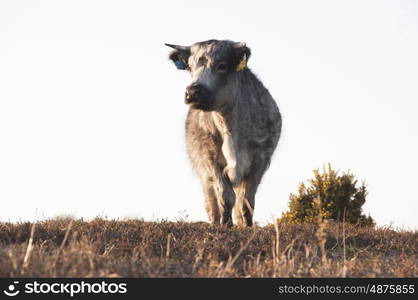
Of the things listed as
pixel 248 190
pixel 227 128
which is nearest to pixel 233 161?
pixel 227 128

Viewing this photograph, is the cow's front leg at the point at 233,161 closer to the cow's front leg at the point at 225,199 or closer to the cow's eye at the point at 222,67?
the cow's front leg at the point at 225,199

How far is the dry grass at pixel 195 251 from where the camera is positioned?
17.4ft

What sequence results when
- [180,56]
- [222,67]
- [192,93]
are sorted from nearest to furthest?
[192,93] < [222,67] < [180,56]

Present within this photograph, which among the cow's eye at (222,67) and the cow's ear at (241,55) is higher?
the cow's ear at (241,55)

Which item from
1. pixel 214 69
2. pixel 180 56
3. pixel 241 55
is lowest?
pixel 214 69

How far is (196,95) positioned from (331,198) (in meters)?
8.19

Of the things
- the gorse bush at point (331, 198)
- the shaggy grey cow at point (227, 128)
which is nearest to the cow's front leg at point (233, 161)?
the shaggy grey cow at point (227, 128)

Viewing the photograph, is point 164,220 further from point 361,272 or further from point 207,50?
point 361,272

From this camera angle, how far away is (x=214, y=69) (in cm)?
1094

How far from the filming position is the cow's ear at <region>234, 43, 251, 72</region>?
11.3 m

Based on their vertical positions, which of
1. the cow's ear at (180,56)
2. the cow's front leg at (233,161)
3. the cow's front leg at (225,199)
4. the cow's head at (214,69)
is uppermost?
the cow's ear at (180,56)

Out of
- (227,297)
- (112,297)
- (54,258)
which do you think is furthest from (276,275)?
(54,258)

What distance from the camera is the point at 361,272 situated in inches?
240

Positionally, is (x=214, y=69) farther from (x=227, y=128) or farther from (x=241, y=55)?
(x=227, y=128)
